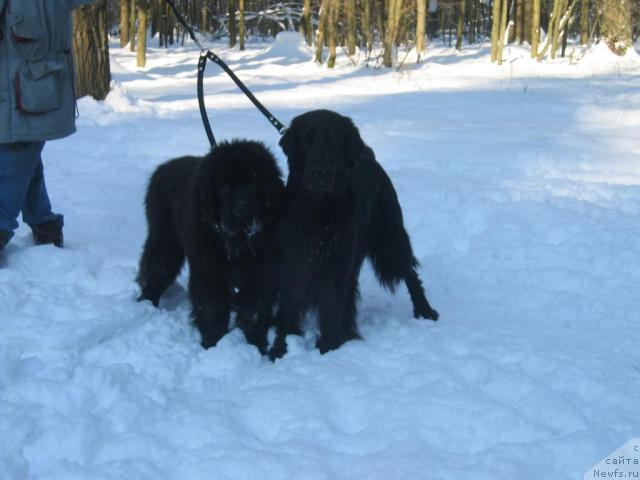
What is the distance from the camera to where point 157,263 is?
430 centimetres

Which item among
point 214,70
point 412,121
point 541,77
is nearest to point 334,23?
point 214,70

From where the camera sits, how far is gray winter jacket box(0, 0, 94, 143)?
13.0ft

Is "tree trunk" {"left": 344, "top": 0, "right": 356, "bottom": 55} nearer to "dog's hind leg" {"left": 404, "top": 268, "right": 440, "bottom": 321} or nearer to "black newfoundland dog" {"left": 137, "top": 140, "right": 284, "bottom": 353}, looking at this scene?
"dog's hind leg" {"left": 404, "top": 268, "right": 440, "bottom": 321}

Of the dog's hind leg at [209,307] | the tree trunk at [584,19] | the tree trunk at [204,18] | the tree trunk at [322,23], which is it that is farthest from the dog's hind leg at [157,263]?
the tree trunk at [204,18]

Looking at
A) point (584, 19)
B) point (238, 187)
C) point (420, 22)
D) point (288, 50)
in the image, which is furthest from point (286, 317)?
point (584, 19)

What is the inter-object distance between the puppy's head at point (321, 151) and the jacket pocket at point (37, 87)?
1.50 meters

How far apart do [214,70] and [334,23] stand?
150 inches

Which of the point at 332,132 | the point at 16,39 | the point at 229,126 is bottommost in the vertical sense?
the point at 229,126

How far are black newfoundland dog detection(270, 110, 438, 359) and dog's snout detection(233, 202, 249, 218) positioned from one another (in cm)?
28

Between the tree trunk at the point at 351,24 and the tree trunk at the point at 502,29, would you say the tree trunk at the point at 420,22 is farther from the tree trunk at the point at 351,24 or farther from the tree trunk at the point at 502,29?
the tree trunk at the point at 502,29

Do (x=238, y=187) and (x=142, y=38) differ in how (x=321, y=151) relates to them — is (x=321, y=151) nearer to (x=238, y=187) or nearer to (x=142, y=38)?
(x=238, y=187)

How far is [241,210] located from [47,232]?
5.64ft

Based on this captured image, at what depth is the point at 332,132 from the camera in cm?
358

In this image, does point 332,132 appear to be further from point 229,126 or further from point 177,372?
point 229,126
